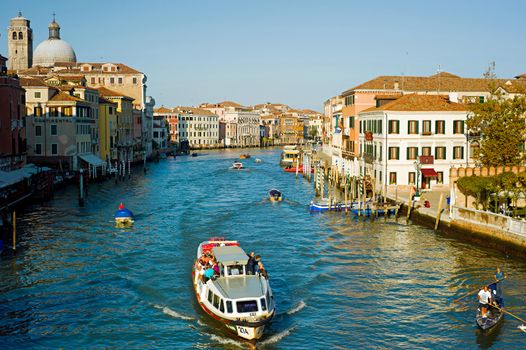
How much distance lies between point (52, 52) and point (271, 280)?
86.2 metres

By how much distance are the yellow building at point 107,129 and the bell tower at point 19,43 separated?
129 feet

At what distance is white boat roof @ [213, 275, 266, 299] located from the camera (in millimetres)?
15977

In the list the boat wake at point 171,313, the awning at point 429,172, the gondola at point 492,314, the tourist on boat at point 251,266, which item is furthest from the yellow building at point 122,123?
the gondola at point 492,314

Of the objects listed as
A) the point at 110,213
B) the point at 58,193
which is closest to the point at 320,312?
the point at 110,213

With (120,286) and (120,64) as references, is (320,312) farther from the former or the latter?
(120,64)

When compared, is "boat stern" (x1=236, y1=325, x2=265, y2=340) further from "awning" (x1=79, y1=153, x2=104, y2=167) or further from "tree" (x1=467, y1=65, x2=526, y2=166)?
"awning" (x1=79, y1=153, x2=104, y2=167)

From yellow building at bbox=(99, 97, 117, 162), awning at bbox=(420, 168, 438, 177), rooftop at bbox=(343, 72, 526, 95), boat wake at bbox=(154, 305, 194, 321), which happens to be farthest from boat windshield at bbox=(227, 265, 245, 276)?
yellow building at bbox=(99, 97, 117, 162)

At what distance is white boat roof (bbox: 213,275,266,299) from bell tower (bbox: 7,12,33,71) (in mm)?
93127

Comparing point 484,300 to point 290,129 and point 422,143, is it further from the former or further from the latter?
point 290,129

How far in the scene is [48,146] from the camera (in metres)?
51.8

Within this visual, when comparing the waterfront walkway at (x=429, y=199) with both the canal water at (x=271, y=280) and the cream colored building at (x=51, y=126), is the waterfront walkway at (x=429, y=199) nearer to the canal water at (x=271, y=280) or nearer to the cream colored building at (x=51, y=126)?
the canal water at (x=271, y=280)

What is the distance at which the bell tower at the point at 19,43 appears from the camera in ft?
329

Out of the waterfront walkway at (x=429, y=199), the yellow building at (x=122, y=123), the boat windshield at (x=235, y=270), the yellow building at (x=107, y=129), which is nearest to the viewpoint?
the boat windshield at (x=235, y=270)

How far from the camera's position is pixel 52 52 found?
321ft
